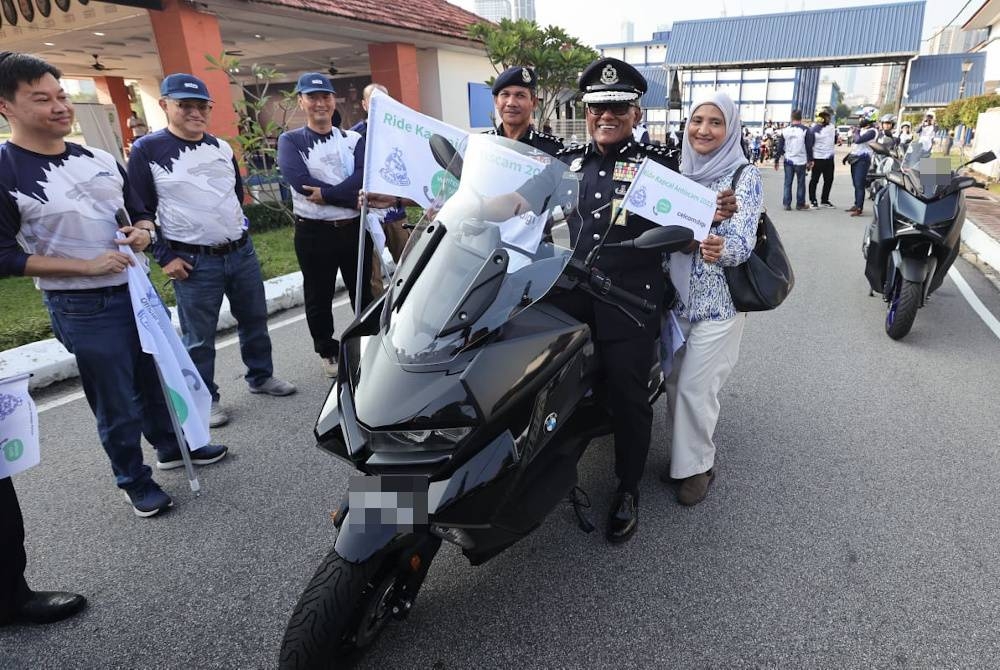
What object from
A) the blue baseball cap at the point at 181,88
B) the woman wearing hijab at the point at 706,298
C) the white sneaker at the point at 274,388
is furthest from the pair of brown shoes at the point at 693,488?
the blue baseball cap at the point at 181,88

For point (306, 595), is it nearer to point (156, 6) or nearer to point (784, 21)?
point (156, 6)

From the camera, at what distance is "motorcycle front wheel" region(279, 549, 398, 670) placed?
1677 millimetres

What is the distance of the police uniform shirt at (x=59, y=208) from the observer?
2318 mm

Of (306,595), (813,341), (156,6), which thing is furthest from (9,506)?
(156,6)

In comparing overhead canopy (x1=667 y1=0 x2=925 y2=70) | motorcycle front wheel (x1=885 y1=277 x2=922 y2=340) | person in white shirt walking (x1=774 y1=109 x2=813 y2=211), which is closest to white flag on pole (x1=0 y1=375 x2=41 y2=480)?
motorcycle front wheel (x1=885 y1=277 x2=922 y2=340)

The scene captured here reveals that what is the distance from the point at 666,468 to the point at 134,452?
2606 mm

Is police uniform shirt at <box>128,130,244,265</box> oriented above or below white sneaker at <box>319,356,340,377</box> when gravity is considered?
above

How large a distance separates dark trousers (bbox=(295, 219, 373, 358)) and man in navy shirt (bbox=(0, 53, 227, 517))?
129 centimetres

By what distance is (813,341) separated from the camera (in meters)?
4.75

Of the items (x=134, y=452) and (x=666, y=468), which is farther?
(x=666, y=468)

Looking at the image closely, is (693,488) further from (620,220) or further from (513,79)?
(513,79)

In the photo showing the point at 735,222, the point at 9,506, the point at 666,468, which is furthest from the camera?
the point at 666,468

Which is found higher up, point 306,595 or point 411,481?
point 411,481

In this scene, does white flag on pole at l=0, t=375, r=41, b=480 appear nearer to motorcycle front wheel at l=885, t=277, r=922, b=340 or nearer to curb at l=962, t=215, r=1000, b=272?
motorcycle front wheel at l=885, t=277, r=922, b=340
